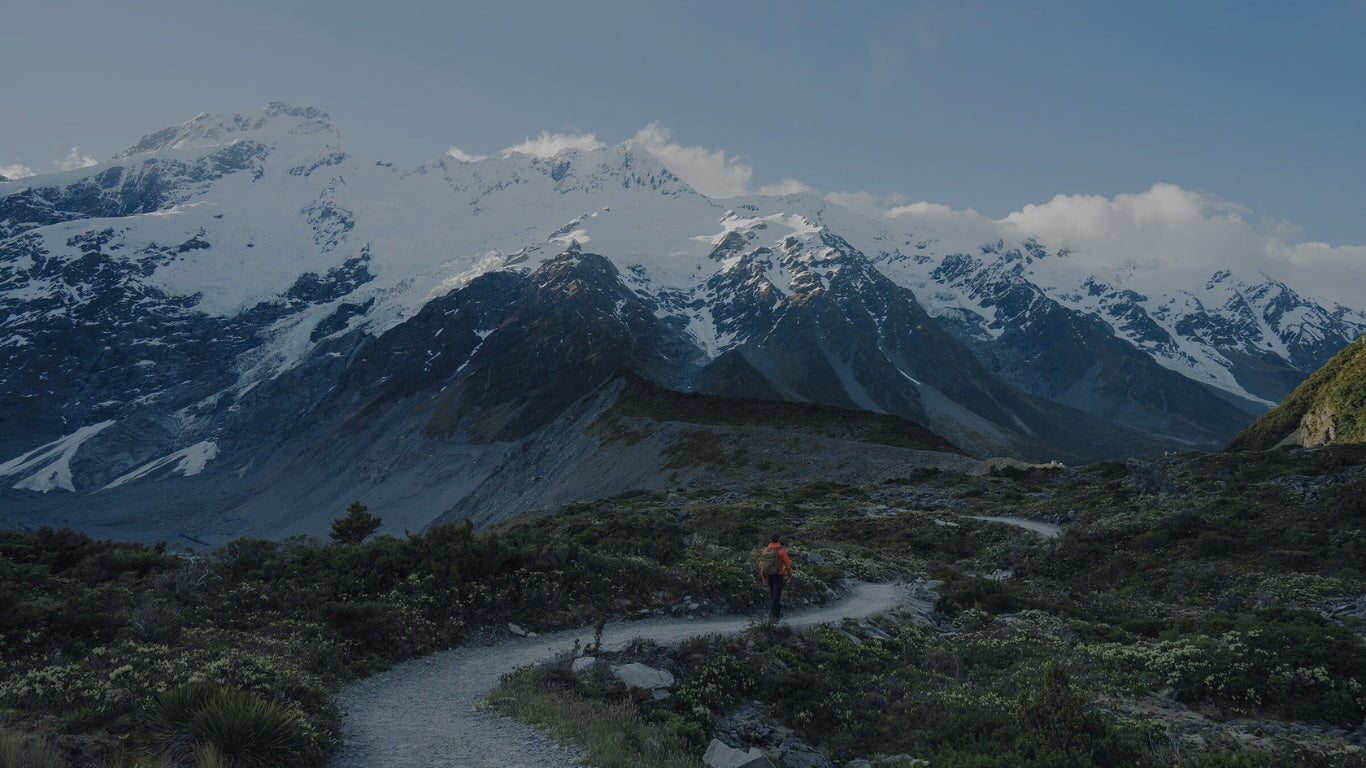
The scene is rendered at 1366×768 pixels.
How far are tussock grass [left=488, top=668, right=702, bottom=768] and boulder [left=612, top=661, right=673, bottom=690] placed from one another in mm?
674

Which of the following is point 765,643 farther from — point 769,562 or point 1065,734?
point 1065,734

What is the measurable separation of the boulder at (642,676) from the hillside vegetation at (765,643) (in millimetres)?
329

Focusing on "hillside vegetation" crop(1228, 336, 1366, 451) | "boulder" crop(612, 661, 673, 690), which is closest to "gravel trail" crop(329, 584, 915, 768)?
"boulder" crop(612, 661, 673, 690)

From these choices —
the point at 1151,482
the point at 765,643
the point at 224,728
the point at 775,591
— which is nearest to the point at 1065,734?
the point at 765,643

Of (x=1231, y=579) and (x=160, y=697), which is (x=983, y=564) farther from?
(x=160, y=697)

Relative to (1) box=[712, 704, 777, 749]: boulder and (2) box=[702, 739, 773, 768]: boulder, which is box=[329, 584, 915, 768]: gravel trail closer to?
(2) box=[702, 739, 773, 768]: boulder

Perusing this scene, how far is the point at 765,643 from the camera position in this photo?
16000 millimetres

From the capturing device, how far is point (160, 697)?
1093cm

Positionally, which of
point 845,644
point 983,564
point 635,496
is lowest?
point 635,496

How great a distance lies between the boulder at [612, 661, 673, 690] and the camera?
13.8 m

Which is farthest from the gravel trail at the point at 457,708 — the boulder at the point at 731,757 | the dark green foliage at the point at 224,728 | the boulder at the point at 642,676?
the boulder at the point at 642,676

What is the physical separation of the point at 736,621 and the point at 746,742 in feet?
27.3

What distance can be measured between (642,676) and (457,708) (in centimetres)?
316

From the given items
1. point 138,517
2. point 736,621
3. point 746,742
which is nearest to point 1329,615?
point 736,621
